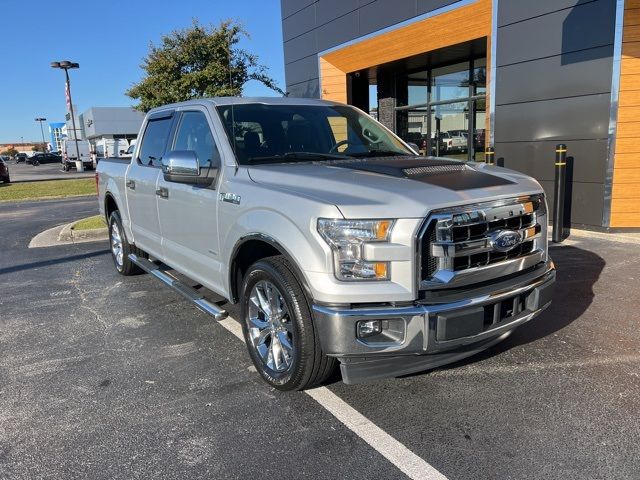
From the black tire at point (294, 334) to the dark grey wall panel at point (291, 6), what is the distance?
41.7 feet

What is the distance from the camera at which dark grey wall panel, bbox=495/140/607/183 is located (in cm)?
819

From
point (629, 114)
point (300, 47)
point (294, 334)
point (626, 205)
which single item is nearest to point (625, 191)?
point (626, 205)

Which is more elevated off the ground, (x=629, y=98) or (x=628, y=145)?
(x=629, y=98)

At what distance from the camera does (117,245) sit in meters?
6.68

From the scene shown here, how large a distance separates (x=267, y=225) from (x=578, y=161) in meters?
6.97

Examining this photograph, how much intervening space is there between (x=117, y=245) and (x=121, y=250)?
26cm

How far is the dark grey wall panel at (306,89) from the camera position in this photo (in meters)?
14.7

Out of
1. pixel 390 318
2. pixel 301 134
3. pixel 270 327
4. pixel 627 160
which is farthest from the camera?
pixel 627 160

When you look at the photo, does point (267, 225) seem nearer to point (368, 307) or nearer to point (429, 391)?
point (368, 307)

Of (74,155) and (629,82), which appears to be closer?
(629,82)

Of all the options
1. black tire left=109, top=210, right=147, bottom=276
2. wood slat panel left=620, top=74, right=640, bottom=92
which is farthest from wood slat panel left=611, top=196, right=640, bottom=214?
black tire left=109, top=210, right=147, bottom=276

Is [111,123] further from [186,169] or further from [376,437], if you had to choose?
[376,437]

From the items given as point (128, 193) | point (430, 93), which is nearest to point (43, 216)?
point (128, 193)

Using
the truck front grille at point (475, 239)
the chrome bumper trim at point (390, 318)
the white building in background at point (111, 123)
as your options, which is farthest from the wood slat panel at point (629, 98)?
the white building in background at point (111, 123)
